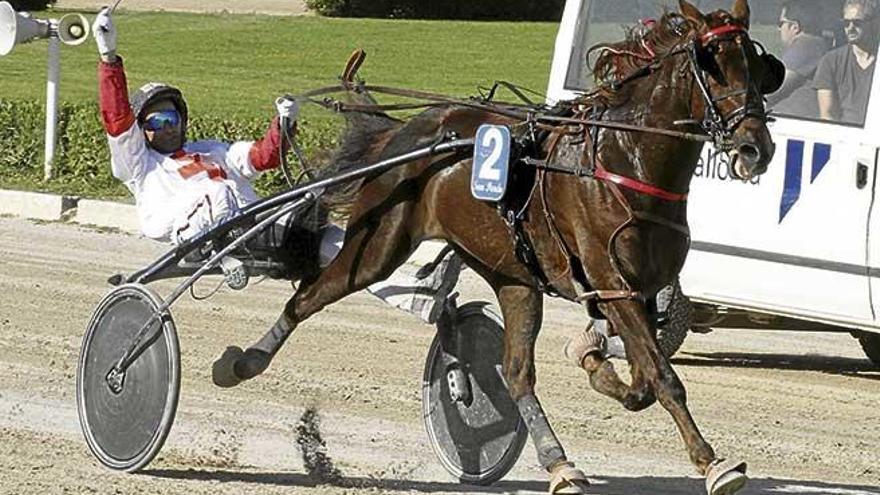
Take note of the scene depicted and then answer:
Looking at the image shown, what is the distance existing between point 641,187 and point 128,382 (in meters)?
1.96

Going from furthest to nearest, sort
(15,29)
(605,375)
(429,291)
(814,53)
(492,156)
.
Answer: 1. (15,29)
2. (814,53)
3. (429,291)
4. (605,375)
5. (492,156)

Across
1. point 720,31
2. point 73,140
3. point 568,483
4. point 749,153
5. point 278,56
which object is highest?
point 720,31

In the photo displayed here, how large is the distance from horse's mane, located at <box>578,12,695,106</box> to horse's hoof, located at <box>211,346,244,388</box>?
156 cm

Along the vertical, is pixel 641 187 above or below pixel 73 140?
above

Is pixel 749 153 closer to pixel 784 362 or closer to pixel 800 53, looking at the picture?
pixel 800 53

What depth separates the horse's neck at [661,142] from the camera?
5844 millimetres

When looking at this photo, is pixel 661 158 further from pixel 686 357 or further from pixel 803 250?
pixel 686 357

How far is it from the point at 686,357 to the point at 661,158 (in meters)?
3.87

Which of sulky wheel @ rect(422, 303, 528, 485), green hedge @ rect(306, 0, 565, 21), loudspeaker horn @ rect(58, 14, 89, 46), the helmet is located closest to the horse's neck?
sulky wheel @ rect(422, 303, 528, 485)

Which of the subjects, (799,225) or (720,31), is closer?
(720,31)

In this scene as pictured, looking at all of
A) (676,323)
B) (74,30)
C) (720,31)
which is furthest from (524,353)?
(676,323)

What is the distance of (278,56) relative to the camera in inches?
1068

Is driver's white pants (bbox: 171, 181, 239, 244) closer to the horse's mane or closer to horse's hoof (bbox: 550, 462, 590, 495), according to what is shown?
the horse's mane

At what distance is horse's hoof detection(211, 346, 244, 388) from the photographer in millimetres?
6837
